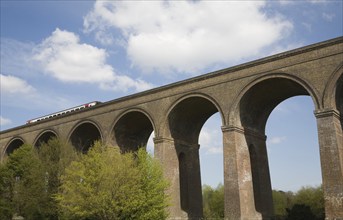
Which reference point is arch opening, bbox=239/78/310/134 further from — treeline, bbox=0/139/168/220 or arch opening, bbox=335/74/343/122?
treeline, bbox=0/139/168/220

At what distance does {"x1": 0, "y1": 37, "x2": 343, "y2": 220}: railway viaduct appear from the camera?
20.9 meters

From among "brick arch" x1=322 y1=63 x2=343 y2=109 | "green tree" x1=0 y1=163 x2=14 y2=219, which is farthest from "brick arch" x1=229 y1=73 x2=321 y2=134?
"green tree" x1=0 y1=163 x2=14 y2=219

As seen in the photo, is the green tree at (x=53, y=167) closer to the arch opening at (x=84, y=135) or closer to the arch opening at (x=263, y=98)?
the arch opening at (x=84, y=135)

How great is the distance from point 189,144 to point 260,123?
18.7 ft

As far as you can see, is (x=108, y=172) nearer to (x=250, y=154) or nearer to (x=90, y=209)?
(x=90, y=209)

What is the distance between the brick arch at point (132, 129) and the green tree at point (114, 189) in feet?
20.4

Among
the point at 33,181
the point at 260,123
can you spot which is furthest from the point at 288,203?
the point at 33,181

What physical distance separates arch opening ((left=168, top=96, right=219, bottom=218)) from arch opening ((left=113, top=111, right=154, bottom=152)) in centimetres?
321

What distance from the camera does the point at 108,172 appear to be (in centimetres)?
2261

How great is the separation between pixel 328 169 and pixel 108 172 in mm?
12015

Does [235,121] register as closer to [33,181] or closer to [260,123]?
[260,123]

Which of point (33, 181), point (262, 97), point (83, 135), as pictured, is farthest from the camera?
point (83, 135)

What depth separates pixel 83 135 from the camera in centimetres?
3475

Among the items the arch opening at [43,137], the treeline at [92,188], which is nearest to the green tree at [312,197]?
the treeline at [92,188]
